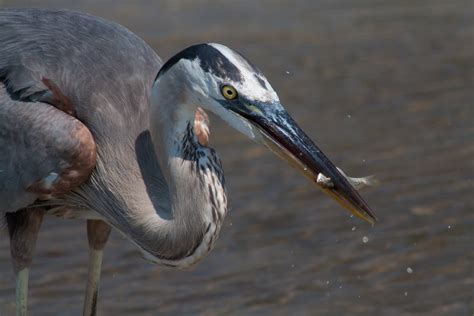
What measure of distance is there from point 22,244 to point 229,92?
4.89ft

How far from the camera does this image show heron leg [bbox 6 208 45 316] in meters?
5.64

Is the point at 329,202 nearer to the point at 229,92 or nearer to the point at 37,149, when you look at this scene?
the point at 37,149

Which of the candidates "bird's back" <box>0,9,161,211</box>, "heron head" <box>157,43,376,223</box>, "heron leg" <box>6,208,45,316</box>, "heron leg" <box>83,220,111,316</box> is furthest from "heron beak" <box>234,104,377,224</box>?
"heron leg" <box>83,220,111,316</box>

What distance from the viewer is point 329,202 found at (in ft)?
25.4

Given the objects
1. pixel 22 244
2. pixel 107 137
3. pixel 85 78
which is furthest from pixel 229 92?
pixel 22 244

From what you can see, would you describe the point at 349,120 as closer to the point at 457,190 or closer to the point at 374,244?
the point at 457,190

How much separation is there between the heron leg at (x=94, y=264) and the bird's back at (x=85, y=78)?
65 centimetres

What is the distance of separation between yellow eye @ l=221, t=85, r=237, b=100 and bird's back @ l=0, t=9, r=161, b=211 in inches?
34.3

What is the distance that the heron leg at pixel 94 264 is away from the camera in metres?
6.04

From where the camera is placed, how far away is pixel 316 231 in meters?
7.31

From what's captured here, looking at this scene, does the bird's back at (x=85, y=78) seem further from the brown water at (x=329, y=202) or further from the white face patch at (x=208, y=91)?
the brown water at (x=329, y=202)

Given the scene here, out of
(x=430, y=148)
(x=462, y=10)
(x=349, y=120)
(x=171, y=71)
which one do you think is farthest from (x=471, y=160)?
(x=462, y=10)

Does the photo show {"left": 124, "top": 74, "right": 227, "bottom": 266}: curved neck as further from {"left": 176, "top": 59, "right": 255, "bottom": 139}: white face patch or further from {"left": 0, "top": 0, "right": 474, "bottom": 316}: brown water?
{"left": 0, "top": 0, "right": 474, "bottom": 316}: brown water

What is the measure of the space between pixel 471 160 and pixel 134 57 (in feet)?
10.8
